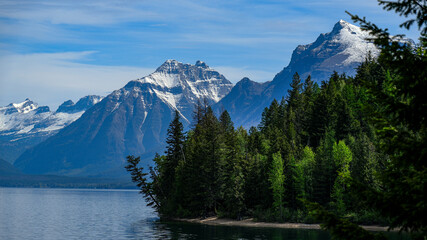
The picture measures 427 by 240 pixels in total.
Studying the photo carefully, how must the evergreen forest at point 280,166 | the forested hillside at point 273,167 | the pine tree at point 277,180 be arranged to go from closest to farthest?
the evergreen forest at point 280,166 < the forested hillside at point 273,167 < the pine tree at point 277,180

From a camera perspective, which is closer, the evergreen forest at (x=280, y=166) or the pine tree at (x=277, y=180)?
the evergreen forest at (x=280, y=166)

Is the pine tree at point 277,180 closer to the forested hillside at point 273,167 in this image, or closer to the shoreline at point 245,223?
the forested hillside at point 273,167

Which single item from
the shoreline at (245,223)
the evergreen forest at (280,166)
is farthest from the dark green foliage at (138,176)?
the shoreline at (245,223)

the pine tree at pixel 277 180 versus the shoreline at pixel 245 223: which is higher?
the pine tree at pixel 277 180

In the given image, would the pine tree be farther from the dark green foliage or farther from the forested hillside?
the dark green foliage

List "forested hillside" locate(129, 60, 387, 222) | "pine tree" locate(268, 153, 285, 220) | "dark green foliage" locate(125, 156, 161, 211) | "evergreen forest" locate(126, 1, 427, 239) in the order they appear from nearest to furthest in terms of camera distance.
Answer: "evergreen forest" locate(126, 1, 427, 239) < "forested hillside" locate(129, 60, 387, 222) < "pine tree" locate(268, 153, 285, 220) < "dark green foliage" locate(125, 156, 161, 211)

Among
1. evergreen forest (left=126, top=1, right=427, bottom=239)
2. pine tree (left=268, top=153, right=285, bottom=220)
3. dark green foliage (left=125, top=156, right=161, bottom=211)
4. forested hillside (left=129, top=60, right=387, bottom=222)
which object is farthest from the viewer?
dark green foliage (left=125, top=156, right=161, bottom=211)

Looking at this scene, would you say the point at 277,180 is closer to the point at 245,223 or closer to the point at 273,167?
the point at 273,167

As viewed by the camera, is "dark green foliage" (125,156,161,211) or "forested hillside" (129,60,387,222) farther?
"dark green foliage" (125,156,161,211)

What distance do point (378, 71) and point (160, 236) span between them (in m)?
82.9

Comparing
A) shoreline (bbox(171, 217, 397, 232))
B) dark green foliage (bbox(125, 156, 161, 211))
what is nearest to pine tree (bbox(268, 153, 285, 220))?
shoreline (bbox(171, 217, 397, 232))

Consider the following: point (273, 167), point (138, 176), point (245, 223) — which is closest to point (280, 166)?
point (273, 167)

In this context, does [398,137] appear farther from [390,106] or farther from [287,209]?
[287,209]

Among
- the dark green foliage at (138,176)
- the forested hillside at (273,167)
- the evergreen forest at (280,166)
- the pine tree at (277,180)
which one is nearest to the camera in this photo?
the evergreen forest at (280,166)
